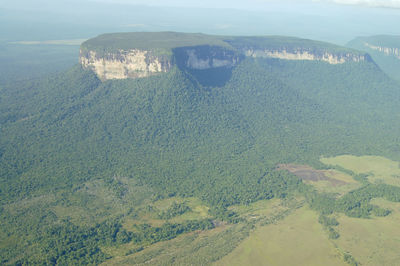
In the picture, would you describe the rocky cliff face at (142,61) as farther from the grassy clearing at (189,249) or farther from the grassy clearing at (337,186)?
the grassy clearing at (189,249)

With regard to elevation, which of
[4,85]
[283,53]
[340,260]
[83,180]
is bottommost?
[340,260]

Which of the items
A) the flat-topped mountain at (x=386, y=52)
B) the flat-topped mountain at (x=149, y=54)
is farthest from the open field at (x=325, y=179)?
the flat-topped mountain at (x=386, y=52)

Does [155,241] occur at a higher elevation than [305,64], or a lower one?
lower

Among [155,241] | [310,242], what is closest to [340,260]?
[310,242]

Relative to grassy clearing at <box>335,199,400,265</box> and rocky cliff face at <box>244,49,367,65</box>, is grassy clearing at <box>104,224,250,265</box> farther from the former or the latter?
rocky cliff face at <box>244,49,367,65</box>

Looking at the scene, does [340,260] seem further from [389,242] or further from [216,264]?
[216,264]

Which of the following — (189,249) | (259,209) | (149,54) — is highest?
(149,54)

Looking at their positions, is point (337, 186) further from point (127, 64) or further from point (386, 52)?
point (386, 52)

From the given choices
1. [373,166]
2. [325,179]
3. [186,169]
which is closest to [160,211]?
[186,169]
